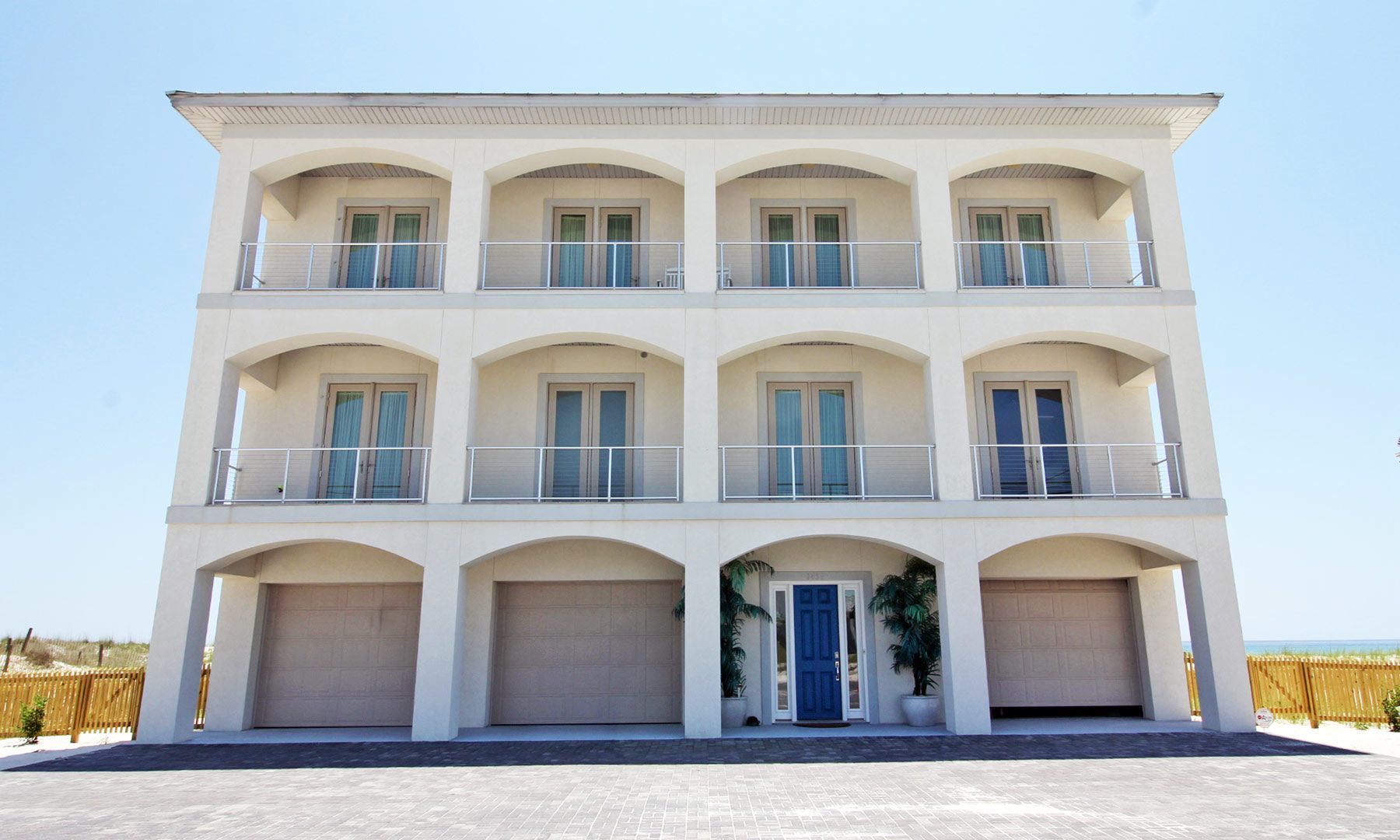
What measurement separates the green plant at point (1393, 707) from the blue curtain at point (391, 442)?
1512cm

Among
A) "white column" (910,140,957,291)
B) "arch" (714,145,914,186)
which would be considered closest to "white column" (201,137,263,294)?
"arch" (714,145,914,186)

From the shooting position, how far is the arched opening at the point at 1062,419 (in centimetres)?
1423

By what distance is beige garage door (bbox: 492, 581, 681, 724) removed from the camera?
45.3 ft

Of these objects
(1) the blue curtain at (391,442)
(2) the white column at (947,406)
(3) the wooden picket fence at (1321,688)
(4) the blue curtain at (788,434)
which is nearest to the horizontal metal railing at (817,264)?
(2) the white column at (947,406)

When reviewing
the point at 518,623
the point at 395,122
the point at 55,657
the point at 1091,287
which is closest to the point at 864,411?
the point at 1091,287

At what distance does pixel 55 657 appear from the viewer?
24406 millimetres

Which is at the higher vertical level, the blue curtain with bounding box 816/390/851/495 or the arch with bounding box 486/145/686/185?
the arch with bounding box 486/145/686/185

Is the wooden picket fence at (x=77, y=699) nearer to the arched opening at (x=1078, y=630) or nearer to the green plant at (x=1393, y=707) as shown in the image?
the arched opening at (x=1078, y=630)

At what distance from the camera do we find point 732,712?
12.9 m

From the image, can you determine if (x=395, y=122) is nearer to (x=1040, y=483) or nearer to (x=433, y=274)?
(x=433, y=274)

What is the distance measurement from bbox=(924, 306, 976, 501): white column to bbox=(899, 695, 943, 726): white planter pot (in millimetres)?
3082

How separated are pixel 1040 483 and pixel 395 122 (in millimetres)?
11953

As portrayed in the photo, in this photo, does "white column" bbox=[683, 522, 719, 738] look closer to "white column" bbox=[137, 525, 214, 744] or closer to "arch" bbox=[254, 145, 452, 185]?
"white column" bbox=[137, 525, 214, 744]

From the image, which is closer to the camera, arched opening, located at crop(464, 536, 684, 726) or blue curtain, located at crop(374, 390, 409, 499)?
arched opening, located at crop(464, 536, 684, 726)
